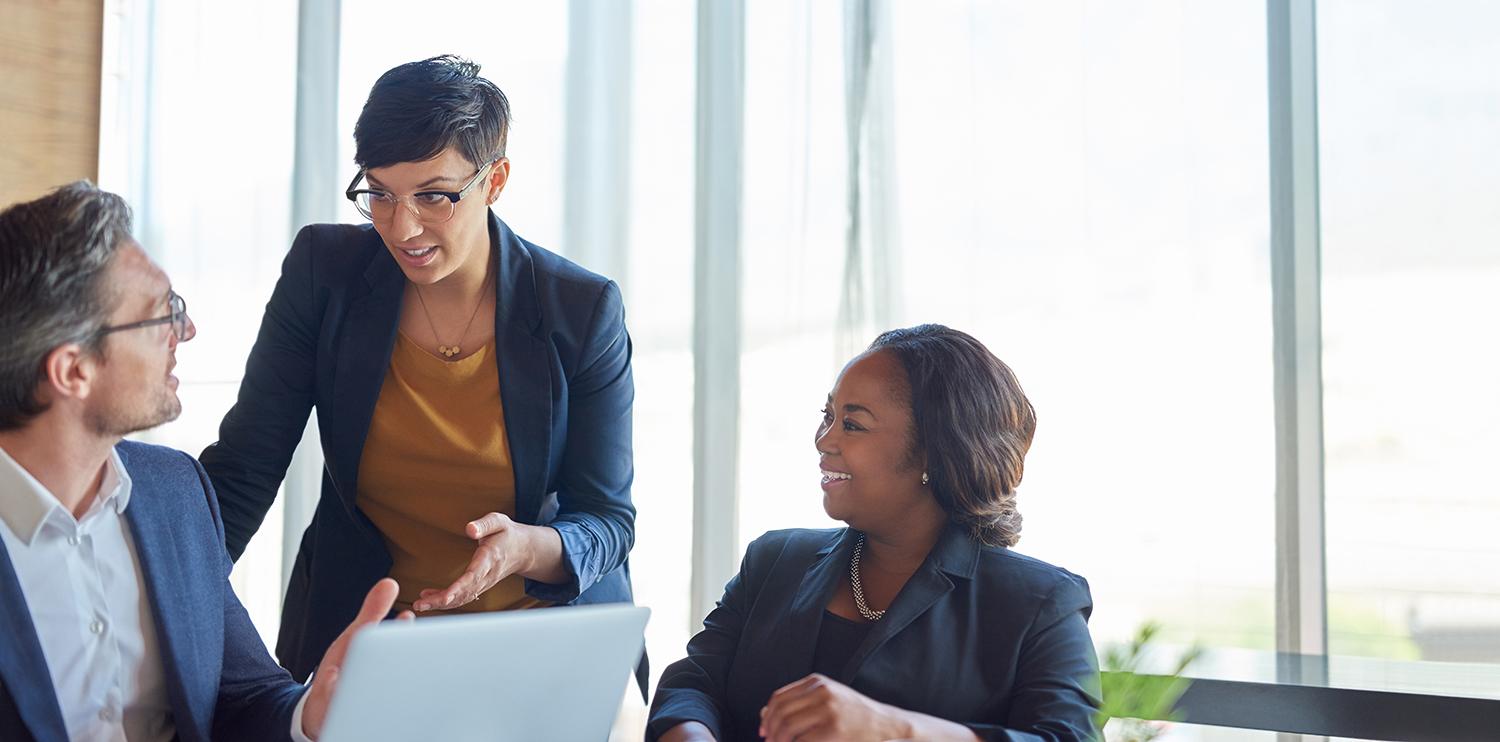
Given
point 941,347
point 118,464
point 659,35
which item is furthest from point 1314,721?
point 659,35

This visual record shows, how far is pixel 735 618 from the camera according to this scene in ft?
6.57

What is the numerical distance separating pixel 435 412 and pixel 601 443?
0.27 metres

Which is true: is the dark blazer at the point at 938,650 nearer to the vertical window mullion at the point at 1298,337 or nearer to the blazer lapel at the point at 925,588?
the blazer lapel at the point at 925,588

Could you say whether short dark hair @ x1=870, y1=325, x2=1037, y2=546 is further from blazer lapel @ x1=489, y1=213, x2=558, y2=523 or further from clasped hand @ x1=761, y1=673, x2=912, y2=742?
blazer lapel @ x1=489, y1=213, x2=558, y2=523

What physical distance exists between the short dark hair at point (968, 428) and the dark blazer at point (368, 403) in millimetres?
495

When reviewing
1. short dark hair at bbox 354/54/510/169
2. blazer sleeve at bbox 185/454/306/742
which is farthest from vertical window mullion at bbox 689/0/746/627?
blazer sleeve at bbox 185/454/306/742

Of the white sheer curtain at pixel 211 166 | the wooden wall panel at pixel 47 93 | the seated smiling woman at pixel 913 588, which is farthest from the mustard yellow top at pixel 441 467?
the wooden wall panel at pixel 47 93

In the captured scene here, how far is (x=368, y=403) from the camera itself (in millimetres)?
1983

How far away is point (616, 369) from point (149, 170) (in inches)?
114

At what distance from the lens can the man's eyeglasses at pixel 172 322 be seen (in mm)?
1496

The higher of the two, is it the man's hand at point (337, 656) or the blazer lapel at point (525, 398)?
the blazer lapel at point (525, 398)

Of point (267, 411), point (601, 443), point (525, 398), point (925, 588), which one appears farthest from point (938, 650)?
point (267, 411)

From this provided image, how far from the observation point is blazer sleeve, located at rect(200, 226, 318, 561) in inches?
78.1

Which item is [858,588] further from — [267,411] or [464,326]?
[267,411]
